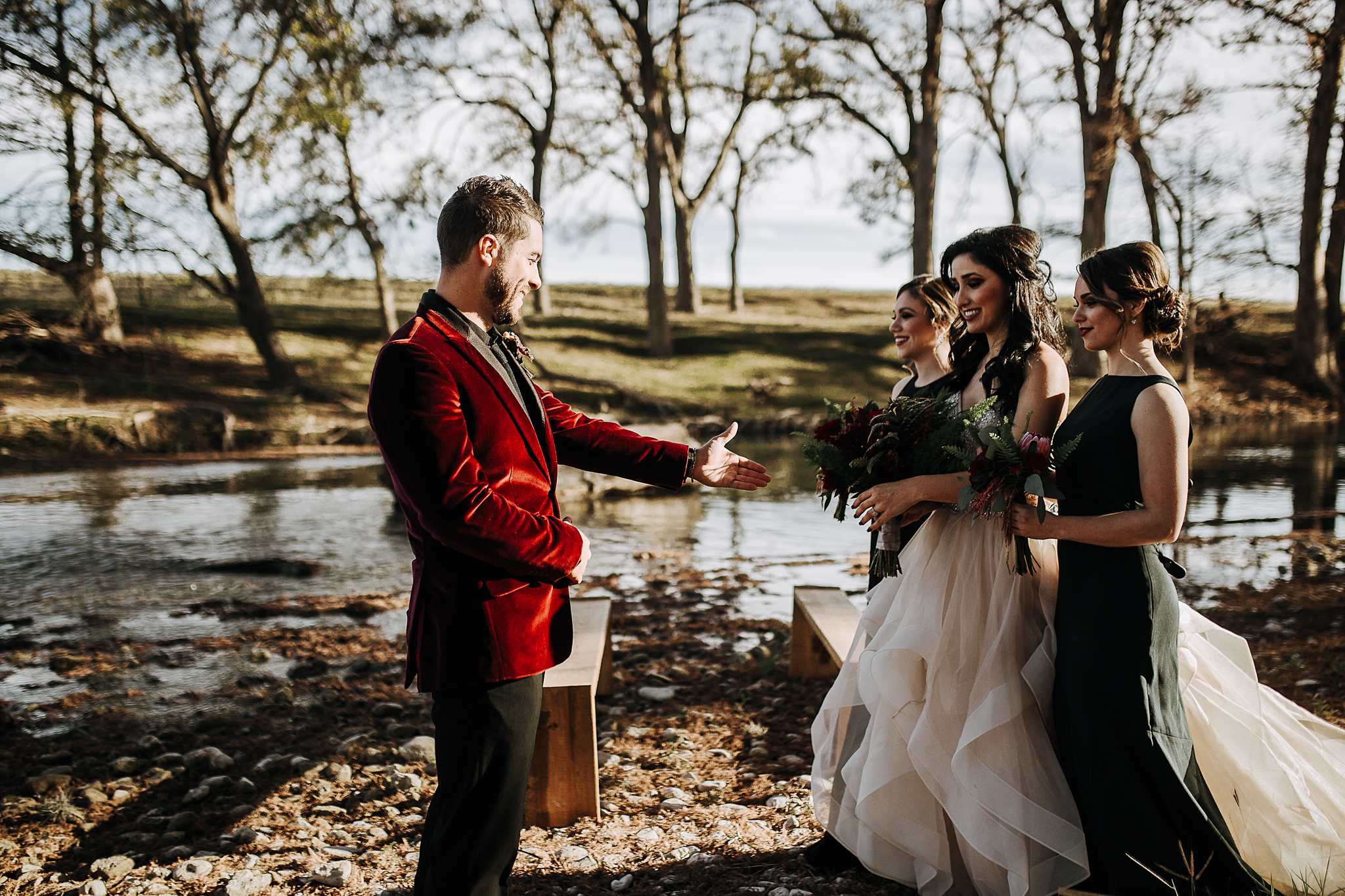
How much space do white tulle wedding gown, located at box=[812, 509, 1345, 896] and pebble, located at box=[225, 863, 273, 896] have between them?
2114 millimetres

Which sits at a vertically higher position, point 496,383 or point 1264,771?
point 496,383

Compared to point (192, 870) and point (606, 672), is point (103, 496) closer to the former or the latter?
point (606, 672)

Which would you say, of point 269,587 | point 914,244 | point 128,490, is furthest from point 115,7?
point 914,244

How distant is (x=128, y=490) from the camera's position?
14.2 metres

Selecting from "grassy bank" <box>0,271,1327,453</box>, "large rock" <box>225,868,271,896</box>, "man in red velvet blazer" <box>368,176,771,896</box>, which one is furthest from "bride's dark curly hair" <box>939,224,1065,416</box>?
"grassy bank" <box>0,271,1327,453</box>

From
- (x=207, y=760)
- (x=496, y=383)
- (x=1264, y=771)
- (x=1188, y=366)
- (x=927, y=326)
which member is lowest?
(x=207, y=760)

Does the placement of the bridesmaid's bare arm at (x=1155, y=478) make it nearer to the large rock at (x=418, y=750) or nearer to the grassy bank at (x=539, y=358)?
the large rock at (x=418, y=750)

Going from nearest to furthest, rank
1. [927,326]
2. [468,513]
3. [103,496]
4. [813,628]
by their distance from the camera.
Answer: [468,513], [927,326], [813,628], [103,496]

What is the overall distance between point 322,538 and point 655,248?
19.5m

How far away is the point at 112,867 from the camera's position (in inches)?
139

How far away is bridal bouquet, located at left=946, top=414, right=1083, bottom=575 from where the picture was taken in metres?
2.95

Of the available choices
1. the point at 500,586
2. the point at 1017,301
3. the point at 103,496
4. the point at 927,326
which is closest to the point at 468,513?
the point at 500,586

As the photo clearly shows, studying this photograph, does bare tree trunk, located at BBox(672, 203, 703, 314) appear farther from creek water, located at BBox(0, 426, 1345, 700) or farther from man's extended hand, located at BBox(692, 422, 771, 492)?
man's extended hand, located at BBox(692, 422, 771, 492)

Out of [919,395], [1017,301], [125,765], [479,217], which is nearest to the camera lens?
[479,217]
